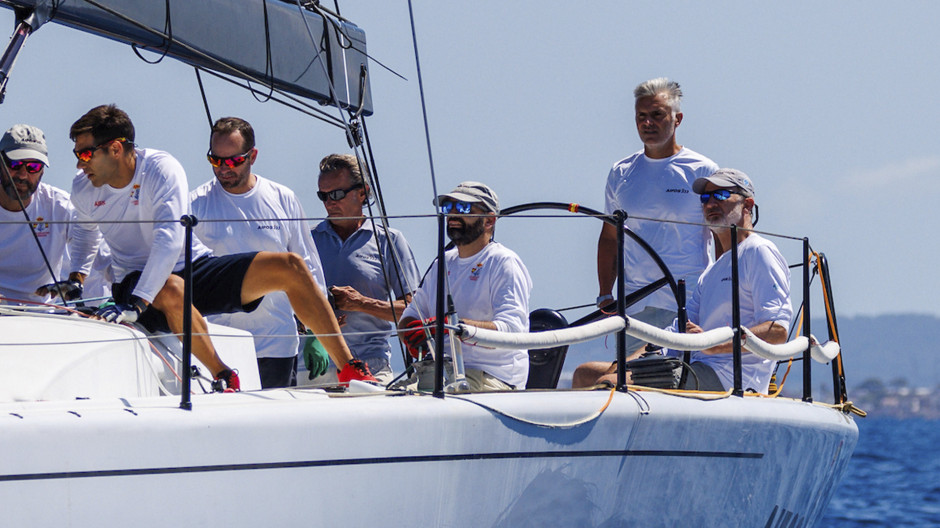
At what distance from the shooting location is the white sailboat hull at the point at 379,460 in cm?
389

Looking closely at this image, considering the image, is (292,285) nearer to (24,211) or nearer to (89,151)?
(89,151)

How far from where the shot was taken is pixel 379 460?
432 cm

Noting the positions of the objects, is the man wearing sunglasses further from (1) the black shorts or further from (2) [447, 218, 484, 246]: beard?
(1) the black shorts

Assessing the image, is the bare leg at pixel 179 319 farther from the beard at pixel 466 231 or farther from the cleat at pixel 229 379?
the beard at pixel 466 231

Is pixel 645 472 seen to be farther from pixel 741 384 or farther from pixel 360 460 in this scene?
pixel 360 460

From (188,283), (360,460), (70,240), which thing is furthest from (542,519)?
(70,240)

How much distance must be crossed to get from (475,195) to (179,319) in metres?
1.25

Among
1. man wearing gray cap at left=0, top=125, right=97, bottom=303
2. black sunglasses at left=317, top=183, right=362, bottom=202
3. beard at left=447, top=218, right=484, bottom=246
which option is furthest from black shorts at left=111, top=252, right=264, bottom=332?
black sunglasses at left=317, top=183, right=362, bottom=202

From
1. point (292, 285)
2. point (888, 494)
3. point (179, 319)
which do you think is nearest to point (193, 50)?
point (292, 285)

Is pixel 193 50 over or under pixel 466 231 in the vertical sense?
over

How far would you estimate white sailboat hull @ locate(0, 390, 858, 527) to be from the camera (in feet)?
12.8

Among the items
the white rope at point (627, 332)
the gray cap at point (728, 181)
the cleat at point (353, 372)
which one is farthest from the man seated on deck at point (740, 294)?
the cleat at point (353, 372)

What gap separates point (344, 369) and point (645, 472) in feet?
4.25

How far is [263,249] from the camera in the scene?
5969mm
